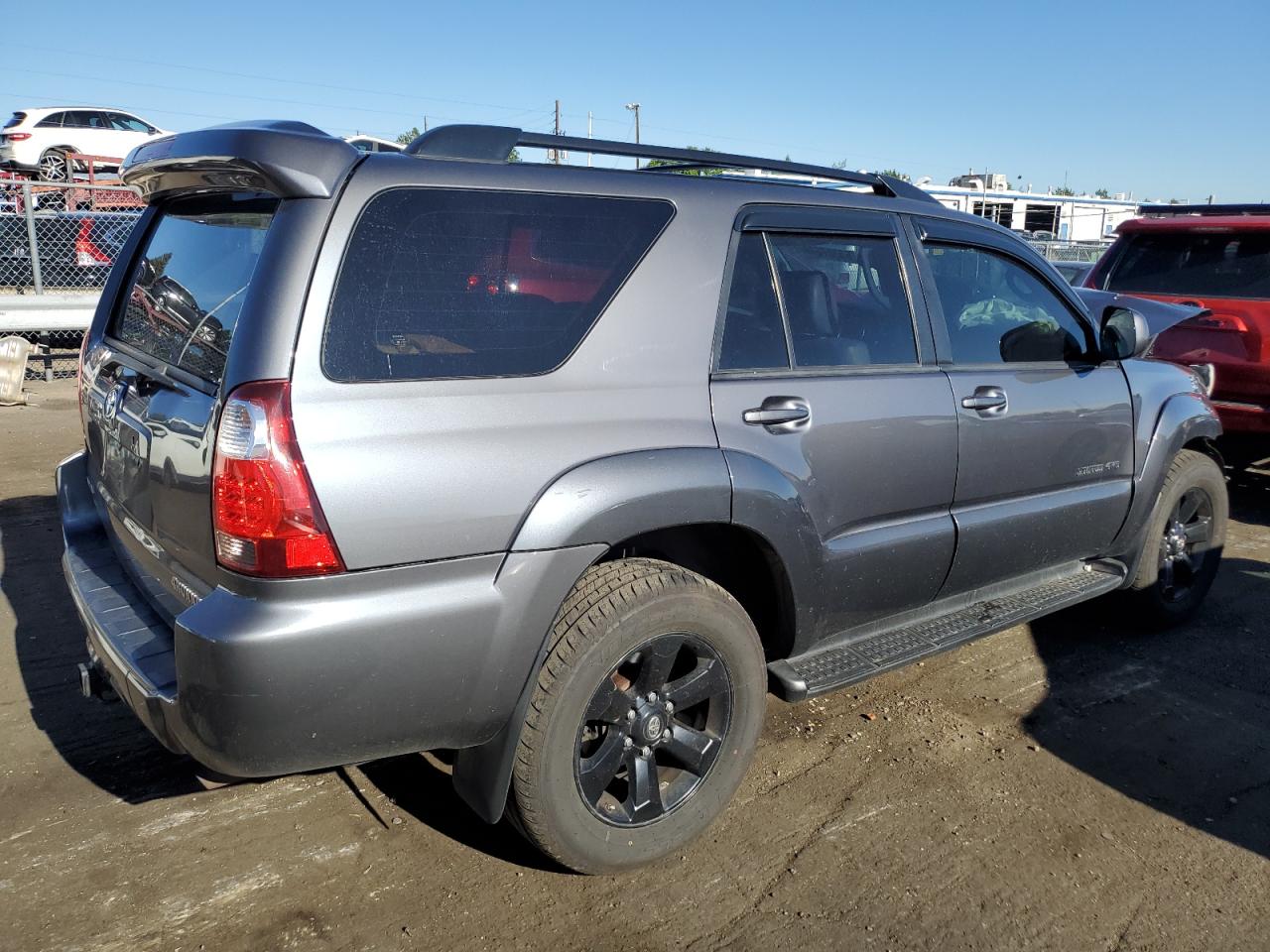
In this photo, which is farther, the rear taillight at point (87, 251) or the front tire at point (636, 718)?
the rear taillight at point (87, 251)

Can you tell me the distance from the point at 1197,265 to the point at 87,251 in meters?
10.9

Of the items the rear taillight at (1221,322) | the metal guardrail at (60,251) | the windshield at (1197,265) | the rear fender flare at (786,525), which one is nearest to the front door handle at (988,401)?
the rear fender flare at (786,525)

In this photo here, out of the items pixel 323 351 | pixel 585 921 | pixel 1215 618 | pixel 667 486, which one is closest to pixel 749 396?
pixel 667 486

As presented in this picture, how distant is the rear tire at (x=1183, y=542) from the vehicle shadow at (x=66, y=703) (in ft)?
13.1

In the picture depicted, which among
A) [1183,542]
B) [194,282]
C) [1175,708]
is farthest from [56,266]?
[1175,708]

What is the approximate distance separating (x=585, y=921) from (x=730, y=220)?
6.55 ft

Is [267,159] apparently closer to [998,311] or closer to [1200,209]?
[998,311]

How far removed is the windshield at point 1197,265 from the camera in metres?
6.66

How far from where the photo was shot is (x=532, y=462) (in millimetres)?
2463

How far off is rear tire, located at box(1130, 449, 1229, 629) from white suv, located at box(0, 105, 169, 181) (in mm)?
18584

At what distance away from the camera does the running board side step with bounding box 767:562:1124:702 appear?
3.15 m

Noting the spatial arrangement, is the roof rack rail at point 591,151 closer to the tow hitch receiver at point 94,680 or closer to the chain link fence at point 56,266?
the tow hitch receiver at point 94,680

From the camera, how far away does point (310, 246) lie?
2291 millimetres

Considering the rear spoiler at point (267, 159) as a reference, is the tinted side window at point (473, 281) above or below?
below
